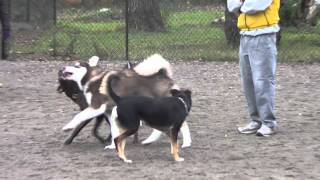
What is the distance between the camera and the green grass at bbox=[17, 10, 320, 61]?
14305mm

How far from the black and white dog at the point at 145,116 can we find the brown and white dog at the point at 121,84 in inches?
14.8

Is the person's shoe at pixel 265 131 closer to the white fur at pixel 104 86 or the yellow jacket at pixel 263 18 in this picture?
the yellow jacket at pixel 263 18

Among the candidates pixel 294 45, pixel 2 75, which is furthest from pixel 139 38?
pixel 2 75

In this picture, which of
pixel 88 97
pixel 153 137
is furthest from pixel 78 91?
pixel 153 137

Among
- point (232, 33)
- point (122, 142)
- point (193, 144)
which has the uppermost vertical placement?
point (232, 33)

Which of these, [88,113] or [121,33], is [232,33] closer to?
[121,33]

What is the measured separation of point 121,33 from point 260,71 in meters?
9.55

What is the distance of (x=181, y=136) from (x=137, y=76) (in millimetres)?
902

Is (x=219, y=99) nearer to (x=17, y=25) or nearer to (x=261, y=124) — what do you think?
(x=261, y=124)

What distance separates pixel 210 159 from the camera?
6.00 metres

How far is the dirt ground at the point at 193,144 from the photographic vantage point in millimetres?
5551

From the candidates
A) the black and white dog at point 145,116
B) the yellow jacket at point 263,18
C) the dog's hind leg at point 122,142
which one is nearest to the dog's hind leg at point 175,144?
the black and white dog at point 145,116

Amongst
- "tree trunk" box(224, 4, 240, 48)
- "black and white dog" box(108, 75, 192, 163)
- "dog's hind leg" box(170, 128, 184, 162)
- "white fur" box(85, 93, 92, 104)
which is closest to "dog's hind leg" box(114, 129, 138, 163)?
"black and white dog" box(108, 75, 192, 163)

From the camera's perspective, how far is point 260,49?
686 cm
